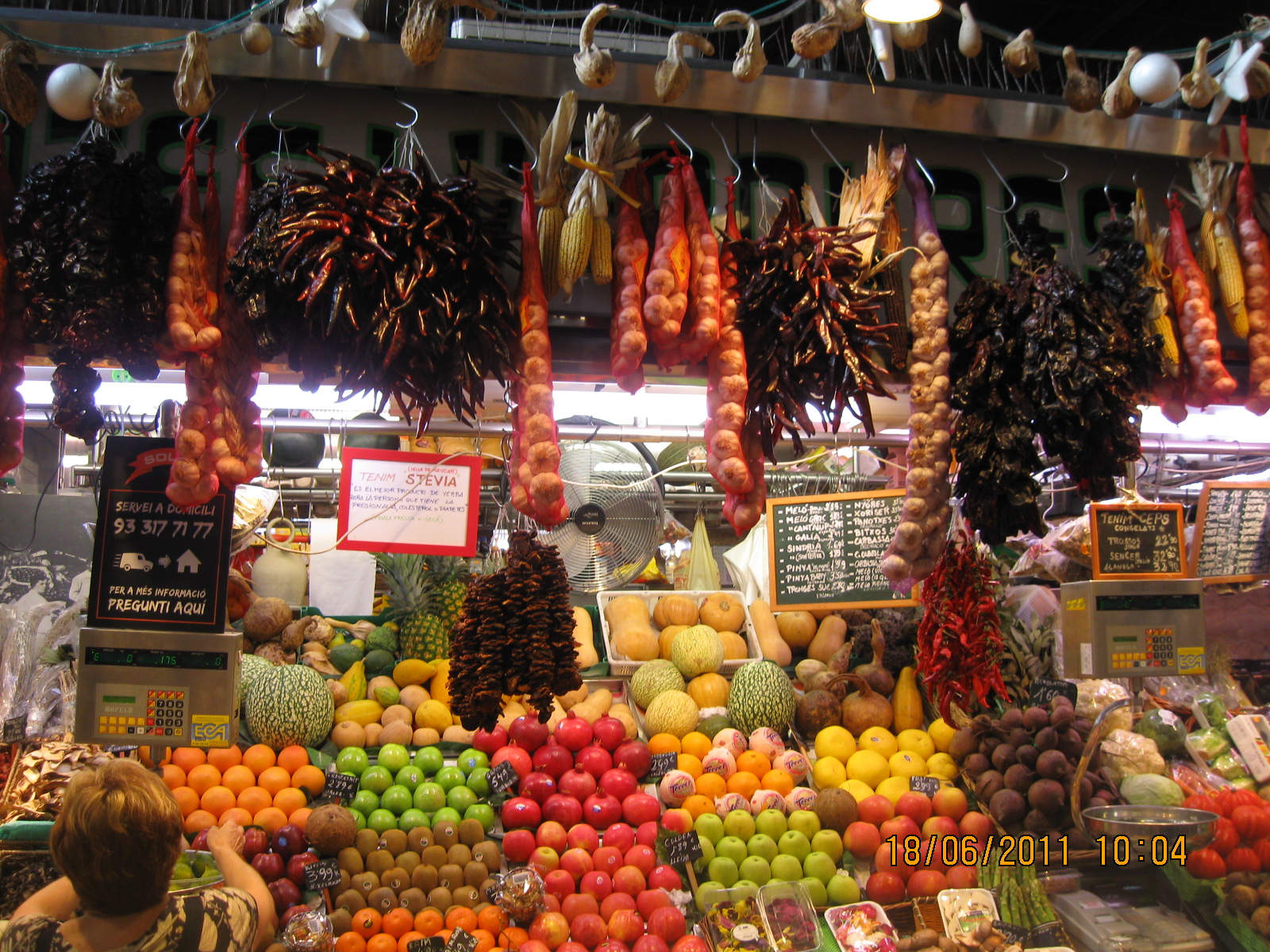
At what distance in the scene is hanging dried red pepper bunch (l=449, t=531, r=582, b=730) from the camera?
298 centimetres

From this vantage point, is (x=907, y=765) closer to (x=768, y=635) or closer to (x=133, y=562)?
(x=768, y=635)

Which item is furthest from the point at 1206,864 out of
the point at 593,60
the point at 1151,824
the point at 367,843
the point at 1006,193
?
the point at 593,60

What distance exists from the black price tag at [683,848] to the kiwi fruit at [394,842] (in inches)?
40.9

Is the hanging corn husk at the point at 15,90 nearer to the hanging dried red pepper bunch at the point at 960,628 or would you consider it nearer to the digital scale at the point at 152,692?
A: the digital scale at the point at 152,692

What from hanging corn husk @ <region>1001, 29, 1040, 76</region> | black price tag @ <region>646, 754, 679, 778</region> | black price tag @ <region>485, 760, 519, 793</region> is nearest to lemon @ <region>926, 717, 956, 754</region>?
black price tag @ <region>646, 754, 679, 778</region>

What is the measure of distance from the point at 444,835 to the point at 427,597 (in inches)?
49.5

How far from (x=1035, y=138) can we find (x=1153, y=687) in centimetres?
304

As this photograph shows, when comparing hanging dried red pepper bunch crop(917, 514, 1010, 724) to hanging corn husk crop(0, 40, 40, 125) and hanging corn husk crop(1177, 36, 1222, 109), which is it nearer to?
hanging corn husk crop(1177, 36, 1222, 109)

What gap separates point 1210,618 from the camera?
5273mm

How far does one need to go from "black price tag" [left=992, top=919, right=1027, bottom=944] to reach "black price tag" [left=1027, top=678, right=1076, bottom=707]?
101cm

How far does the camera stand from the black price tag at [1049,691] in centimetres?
425

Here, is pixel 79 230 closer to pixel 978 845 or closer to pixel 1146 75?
pixel 1146 75

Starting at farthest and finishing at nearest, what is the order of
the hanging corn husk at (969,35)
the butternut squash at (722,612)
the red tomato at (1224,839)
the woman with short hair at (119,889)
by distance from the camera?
the butternut squash at (722,612)
the red tomato at (1224,839)
the hanging corn husk at (969,35)
the woman with short hair at (119,889)

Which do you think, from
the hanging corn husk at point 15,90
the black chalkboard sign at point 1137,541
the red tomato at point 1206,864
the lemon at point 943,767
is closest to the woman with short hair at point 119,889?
the hanging corn husk at point 15,90
